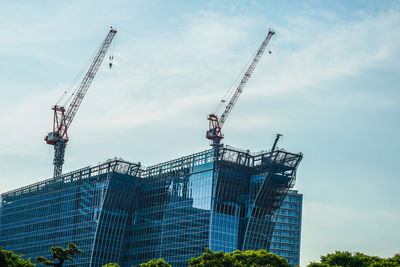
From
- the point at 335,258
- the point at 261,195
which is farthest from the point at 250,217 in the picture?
the point at 335,258

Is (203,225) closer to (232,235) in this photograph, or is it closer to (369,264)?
(232,235)

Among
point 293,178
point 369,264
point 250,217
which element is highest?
point 293,178

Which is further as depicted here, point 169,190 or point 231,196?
point 169,190

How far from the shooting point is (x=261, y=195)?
591 feet

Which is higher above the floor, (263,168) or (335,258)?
(263,168)

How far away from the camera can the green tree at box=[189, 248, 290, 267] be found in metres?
129

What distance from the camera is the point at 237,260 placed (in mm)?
136375

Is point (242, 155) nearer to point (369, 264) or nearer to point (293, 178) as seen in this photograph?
point (293, 178)

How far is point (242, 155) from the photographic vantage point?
18388cm

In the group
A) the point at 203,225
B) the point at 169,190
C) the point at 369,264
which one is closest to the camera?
the point at 369,264

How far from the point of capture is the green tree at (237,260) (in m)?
129

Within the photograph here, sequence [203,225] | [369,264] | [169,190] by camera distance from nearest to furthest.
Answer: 1. [369,264]
2. [203,225]
3. [169,190]

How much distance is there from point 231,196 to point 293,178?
18.0 metres

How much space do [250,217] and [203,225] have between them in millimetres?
13014
